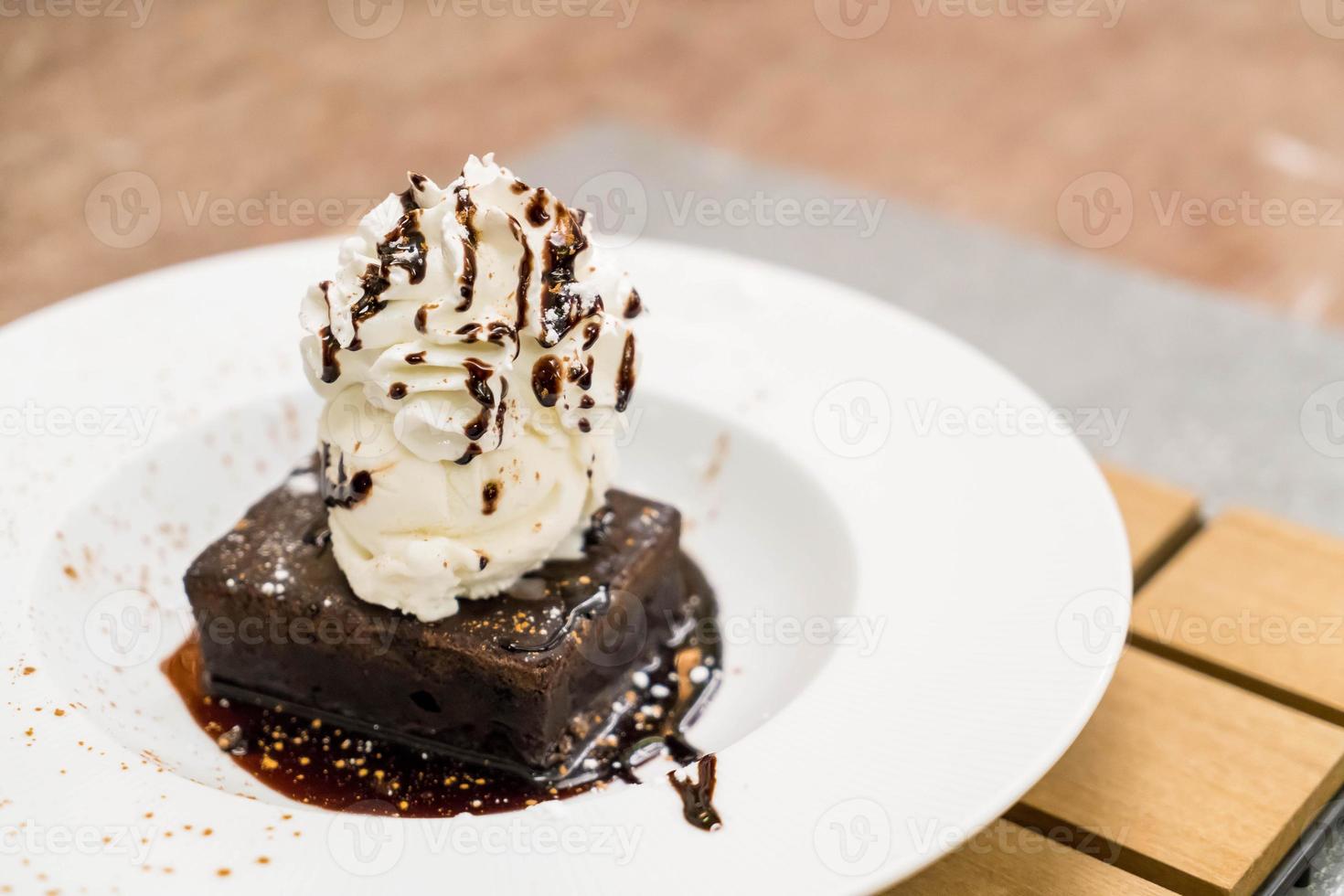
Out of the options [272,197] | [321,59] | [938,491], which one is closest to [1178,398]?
[938,491]

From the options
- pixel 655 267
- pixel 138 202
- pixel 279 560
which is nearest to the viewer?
pixel 279 560

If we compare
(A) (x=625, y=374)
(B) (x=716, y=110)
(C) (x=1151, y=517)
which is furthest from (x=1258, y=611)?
(B) (x=716, y=110)

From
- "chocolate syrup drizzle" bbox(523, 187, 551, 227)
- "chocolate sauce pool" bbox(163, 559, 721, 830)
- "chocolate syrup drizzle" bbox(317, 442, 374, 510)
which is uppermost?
"chocolate syrup drizzle" bbox(523, 187, 551, 227)

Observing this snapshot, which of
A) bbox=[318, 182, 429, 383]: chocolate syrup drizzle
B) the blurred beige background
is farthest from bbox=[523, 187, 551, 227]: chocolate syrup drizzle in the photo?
the blurred beige background

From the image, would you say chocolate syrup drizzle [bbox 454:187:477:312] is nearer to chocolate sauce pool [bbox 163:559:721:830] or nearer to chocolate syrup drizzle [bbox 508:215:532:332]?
chocolate syrup drizzle [bbox 508:215:532:332]

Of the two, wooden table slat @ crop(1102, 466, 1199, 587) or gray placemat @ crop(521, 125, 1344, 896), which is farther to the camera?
gray placemat @ crop(521, 125, 1344, 896)

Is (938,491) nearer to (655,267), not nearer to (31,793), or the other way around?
(655,267)

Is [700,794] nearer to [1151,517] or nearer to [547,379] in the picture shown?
[547,379]
